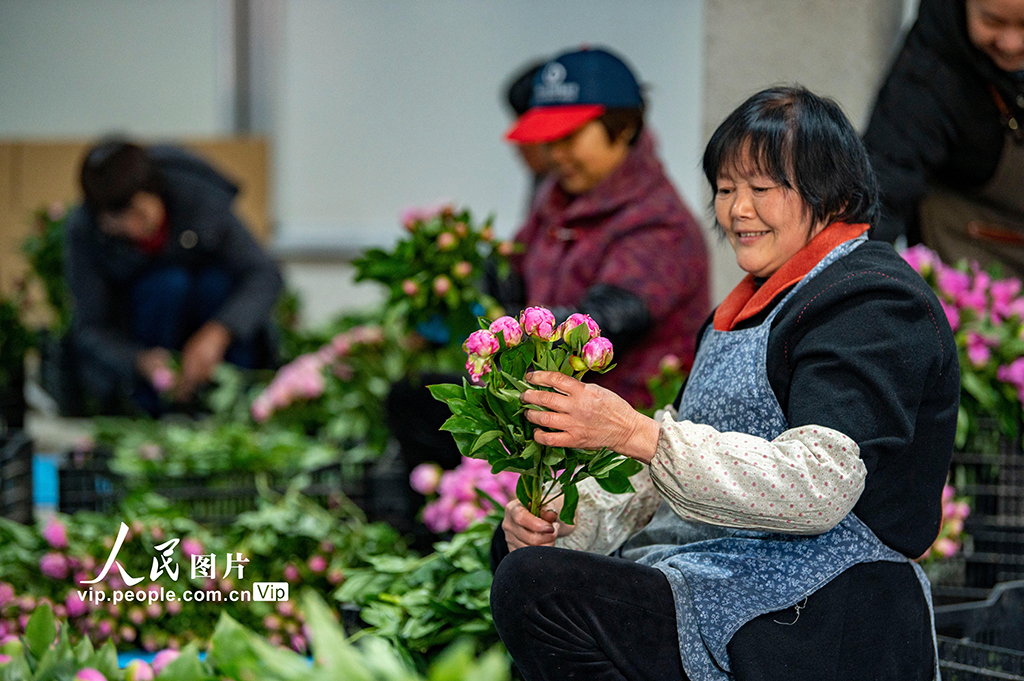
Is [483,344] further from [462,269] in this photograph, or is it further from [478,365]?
[462,269]

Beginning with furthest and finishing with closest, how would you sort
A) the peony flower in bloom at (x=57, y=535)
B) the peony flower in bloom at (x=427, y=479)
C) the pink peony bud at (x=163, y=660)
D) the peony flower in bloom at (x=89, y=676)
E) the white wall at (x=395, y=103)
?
the white wall at (x=395, y=103), the peony flower in bloom at (x=427, y=479), the peony flower in bloom at (x=57, y=535), the pink peony bud at (x=163, y=660), the peony flower in bloom at (x=89, y=676)

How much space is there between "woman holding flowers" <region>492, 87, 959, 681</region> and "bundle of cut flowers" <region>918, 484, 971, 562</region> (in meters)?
0.80

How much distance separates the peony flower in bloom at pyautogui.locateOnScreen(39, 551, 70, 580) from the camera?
204cm

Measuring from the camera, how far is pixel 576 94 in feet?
7.94

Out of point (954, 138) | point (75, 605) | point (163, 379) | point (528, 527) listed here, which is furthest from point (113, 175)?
point (528, 527)

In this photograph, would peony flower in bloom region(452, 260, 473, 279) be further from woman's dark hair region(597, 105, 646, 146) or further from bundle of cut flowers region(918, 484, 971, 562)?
bundle of cut flowers region(918, 484, 971, 562)

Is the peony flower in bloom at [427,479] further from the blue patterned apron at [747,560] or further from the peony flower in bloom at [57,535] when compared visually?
the blue patterned apron at [747,560]

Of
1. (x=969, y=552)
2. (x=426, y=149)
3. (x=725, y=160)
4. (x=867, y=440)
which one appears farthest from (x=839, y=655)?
(x=426, y=149)

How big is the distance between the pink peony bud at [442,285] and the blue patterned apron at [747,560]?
1029 millimetres

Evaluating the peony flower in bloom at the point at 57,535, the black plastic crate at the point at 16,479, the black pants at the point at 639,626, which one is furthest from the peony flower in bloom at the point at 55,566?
the black pants at the point at 639,626

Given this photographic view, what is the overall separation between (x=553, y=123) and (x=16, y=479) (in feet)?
5.11

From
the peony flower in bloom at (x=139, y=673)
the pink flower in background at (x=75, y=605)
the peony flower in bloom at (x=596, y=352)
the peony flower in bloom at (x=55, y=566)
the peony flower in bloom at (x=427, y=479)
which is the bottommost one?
the pink flower in background at (x=75, y=605)

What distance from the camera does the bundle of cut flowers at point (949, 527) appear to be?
2.10 m

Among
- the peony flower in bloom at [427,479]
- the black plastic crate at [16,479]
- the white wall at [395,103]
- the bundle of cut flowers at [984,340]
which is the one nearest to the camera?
the bundle of cut flowers at [984,340]
